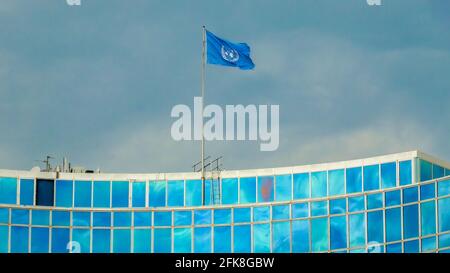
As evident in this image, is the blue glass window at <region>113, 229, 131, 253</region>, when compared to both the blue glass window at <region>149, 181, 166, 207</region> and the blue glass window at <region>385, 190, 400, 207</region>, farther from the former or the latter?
the blue glass window at <region>385, 190, 400, 207</region>

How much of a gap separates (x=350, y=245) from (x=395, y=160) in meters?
10.3

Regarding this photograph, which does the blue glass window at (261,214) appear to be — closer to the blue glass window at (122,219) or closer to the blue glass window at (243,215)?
the blue glass window at (243,215)

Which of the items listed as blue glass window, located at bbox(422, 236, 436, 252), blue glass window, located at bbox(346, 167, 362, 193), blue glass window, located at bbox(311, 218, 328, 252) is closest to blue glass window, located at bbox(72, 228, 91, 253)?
blue glass window, located at bbox(311, 218, 328, 252)

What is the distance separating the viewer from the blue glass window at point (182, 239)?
409 ft

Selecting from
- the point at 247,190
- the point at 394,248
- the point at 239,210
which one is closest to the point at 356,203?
the point at 394,248

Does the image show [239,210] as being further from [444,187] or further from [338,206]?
[444,187]

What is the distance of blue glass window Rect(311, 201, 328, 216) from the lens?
119 m

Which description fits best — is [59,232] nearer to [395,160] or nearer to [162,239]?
[162,239]

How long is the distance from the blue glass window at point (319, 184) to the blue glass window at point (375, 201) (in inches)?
504

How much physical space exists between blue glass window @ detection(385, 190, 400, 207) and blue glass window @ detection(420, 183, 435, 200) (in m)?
2.75
